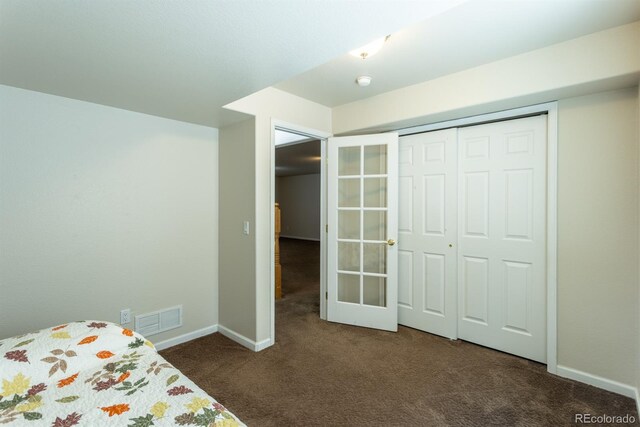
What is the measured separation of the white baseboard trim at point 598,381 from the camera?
6.23ft

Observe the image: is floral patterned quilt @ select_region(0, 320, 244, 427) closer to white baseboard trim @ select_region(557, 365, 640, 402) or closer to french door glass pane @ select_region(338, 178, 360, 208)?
french door glass pane @ select_region(338, 178, 360, 208)

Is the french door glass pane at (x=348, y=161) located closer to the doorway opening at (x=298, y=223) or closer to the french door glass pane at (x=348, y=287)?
the doorway opening at (x=298, y=223)

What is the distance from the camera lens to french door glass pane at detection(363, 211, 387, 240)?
9.86ft

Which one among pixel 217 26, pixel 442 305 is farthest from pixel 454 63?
pixel 442 305

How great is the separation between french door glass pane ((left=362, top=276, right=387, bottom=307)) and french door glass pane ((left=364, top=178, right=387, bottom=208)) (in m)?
0.74

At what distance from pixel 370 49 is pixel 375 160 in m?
1.27

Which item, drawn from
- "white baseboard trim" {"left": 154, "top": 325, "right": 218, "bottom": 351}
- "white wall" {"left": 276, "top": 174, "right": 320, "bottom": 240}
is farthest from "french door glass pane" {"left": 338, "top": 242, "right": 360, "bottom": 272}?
"white wall" {"left": 276, "top": 174, "right": 320, "bottom": 240}

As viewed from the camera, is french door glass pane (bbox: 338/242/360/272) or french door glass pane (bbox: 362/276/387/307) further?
french door glass pane (bbox: 338/242/360/272)

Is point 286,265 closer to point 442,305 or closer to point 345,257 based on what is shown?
point 345,257

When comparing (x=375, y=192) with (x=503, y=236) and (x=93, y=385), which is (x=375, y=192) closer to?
(x=503, y=236)

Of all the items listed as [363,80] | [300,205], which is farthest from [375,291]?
[300,205]

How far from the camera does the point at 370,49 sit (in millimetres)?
1892

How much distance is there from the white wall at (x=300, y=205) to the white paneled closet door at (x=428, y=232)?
21.2 ft

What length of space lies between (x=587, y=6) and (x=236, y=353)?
3207 millimetres
